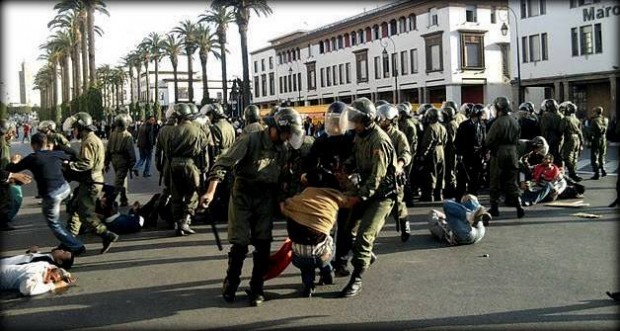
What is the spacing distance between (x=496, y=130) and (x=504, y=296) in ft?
14.9

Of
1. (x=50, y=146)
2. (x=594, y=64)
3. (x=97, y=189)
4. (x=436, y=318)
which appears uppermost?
(x=594, y=64)

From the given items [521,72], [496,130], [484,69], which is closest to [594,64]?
[521,72]

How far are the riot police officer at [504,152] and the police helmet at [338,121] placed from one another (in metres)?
4.37

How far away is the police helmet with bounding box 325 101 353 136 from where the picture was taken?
6402mm

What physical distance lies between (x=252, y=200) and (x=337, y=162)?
1.02 metres

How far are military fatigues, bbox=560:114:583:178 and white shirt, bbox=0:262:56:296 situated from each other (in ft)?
36.7

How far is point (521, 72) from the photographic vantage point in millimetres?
44938

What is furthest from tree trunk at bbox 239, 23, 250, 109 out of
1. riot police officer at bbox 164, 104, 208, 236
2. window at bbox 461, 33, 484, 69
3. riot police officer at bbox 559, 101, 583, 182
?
riot police officer at bbox 164, 104, 208, 236

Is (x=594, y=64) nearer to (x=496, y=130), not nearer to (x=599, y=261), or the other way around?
(x=496, y=130)

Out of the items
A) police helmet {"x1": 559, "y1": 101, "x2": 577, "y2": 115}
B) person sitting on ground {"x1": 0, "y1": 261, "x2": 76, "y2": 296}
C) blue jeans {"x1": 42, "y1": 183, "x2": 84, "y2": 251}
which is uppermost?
police helmet {"x1": 559, "y1": 101, "x2": 577, "y2": 115}

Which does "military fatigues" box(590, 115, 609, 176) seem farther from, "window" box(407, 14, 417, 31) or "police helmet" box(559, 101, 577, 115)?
"window" box(407, 14, 417, 31)

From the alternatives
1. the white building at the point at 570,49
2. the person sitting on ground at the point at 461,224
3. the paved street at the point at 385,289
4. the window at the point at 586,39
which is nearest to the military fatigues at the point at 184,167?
the paved street at the point at 385,289

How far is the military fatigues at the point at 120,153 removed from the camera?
11820 millimetres

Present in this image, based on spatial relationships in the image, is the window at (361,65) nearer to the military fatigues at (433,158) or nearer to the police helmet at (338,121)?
the military fatigues at (433,158)
